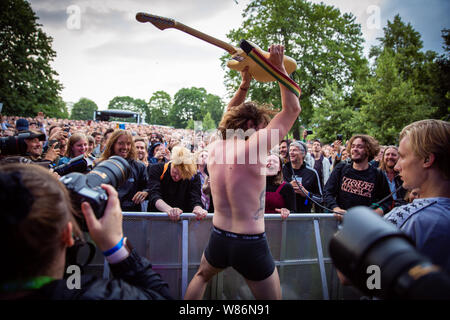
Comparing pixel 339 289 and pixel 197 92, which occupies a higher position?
pixel 197 92

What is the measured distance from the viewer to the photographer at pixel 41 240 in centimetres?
78

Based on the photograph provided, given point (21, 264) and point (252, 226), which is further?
point (252, 226)

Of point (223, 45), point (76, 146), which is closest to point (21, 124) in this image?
point (76, 146)

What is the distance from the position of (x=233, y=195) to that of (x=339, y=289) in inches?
87.4

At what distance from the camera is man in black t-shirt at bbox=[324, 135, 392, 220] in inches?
134

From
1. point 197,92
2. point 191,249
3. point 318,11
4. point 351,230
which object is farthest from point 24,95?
point 197,92

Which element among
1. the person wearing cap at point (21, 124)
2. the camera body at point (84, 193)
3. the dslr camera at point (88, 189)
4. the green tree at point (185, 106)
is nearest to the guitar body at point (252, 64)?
the dslr camera at point (88, 189)

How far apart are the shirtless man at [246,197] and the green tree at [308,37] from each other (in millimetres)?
16667

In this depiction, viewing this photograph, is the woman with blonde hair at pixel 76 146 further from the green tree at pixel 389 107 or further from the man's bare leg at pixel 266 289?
the green tree at pixel 389 107

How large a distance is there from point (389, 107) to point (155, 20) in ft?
53.5

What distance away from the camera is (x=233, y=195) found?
190 centimetres

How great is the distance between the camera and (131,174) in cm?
333

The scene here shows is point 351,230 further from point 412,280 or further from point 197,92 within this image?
point 197,92

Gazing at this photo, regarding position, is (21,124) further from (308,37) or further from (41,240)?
(308,37)
